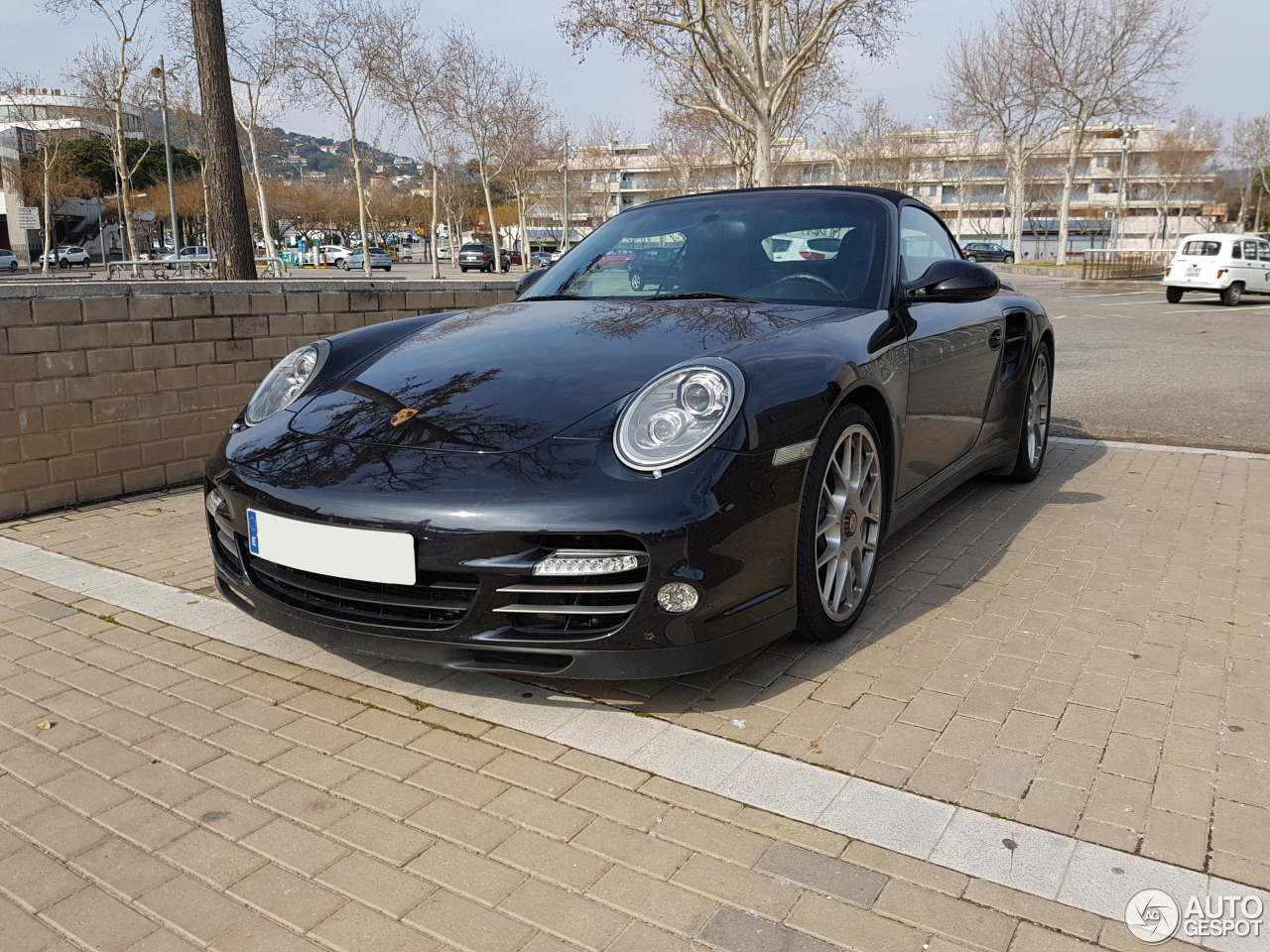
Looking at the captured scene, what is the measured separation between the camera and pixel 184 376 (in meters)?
5.43

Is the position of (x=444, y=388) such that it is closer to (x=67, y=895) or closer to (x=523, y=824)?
(x=523, y=824)

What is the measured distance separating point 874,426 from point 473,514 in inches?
58.2

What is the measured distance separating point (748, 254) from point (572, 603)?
1796 mm

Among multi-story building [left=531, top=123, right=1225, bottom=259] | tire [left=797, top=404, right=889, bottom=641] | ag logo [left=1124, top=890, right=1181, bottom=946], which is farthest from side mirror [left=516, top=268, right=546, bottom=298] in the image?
multi-story building [left=531, top=123, right=1225, bottom=259]

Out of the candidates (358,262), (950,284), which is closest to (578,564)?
(950,284)

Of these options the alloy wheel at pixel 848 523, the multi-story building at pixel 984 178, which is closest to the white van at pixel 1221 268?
the alloy wheel at pixel 848 523

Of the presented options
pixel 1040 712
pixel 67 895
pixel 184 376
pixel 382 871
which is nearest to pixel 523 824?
pixel 382 871

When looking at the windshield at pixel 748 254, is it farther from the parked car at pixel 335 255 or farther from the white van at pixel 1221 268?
the parked car at pixel 335 255

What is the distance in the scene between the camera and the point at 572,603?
245 cm

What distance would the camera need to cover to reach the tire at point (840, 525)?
286cm

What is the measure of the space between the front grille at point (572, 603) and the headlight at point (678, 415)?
298 mm

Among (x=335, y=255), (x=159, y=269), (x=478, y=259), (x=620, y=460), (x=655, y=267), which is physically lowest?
(x=620, y=460)

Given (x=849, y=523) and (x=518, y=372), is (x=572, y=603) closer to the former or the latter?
(x=518, y=372)

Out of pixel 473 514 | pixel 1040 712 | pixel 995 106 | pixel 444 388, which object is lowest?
pixel 1040 712
